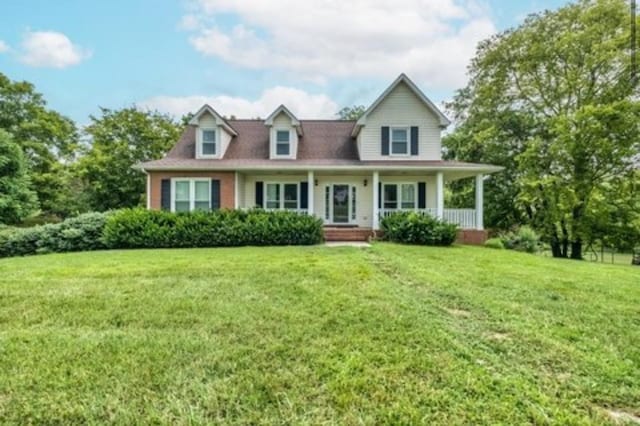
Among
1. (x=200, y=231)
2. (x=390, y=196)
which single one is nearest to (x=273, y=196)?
(x=200, y=231)

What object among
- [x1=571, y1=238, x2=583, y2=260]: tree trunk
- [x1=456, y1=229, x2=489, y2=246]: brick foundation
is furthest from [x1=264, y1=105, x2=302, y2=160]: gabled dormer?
[x1=571, y1=238, x2=583, y2=260]: tree trunk

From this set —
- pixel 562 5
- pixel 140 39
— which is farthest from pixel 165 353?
pixel 562 5

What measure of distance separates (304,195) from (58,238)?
31.1 feet

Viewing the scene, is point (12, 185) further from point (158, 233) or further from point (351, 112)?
point (351, 112)

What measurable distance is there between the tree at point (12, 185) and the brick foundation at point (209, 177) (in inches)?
397

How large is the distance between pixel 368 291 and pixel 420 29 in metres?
16.8

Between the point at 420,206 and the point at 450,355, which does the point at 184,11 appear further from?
the point at 450,355

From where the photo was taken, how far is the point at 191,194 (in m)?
15.7

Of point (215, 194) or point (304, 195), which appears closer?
point (215, 194)

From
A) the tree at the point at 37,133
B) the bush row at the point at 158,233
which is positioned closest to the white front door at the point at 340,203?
the bush row at the point at 158,233

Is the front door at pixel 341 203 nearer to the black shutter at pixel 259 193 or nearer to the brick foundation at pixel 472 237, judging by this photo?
the black shutter at pixel 259 193

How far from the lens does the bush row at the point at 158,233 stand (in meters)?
12.7

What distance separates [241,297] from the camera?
553cm

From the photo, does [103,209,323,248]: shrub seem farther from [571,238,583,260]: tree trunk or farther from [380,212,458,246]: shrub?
[571,238,583,260]: tree trunk
